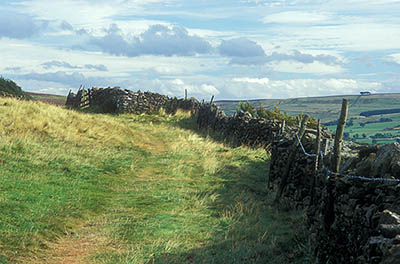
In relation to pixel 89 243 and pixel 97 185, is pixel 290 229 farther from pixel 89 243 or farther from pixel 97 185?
pixel 97 185

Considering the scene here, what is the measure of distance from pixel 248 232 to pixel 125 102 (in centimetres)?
2894

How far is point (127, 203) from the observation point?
38.4 feet

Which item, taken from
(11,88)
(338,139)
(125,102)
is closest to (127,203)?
(338,139)

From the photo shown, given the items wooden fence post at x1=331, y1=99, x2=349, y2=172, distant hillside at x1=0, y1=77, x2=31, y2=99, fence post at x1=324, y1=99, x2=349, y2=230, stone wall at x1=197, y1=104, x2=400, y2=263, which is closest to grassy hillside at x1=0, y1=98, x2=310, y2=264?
stone wall at x1=197, y1=104, x2=400, y2=263

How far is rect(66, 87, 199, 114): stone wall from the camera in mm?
37450

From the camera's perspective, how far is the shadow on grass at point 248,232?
813cm

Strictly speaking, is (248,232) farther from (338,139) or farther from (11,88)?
(11,88)

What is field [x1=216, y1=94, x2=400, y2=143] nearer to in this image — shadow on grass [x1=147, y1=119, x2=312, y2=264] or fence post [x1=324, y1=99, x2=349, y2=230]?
fence post [x1=324, y1=99, x2=349, y2=230]

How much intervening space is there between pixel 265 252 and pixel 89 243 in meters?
3.41

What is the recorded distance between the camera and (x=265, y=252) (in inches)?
328

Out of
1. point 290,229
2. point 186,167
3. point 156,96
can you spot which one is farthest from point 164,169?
point 156,96

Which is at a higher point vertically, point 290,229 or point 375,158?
point 375,158

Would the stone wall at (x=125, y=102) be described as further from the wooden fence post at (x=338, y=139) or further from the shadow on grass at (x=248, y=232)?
the wooden fence post at (x=338, y=139)

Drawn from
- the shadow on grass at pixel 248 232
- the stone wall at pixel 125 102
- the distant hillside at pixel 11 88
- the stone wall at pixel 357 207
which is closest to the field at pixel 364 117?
the stone wall at pixel 357 207
